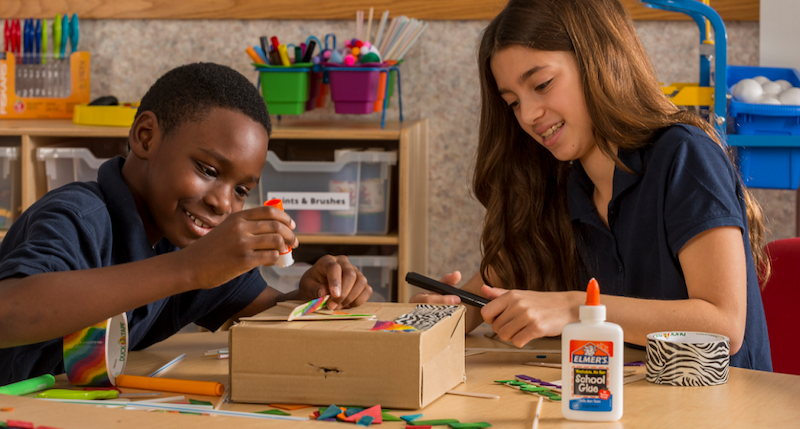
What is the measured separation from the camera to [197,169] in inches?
38.1

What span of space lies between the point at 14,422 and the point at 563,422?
1.50 feet

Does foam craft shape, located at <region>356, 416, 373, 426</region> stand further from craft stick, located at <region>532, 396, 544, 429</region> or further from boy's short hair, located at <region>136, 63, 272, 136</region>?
boy's short hair, located at <region>136, 63, 272, 136</region>

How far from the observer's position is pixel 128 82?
2.20 m

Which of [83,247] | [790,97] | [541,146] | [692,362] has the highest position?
[790,97]

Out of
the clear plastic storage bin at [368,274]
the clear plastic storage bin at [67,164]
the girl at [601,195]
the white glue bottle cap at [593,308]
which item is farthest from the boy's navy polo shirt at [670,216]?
the clear plastic storage bin at [67,164]

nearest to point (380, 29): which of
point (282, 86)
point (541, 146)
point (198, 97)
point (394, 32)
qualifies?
point (394, 32)

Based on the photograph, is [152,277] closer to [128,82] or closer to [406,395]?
[406,395]

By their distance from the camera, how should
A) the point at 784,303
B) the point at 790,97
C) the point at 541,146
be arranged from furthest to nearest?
the point at 790,97
the point at 541,146
the point at 784,303

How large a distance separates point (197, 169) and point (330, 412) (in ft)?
1.43

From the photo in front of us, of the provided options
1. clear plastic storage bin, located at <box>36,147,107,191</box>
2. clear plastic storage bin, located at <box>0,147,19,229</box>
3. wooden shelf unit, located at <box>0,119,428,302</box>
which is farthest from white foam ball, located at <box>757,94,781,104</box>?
clear plastic storage bin, located at <box>0,147,19,229</box>

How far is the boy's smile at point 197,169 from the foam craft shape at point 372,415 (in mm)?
430

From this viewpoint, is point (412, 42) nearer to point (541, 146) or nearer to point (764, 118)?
point (541, 146)

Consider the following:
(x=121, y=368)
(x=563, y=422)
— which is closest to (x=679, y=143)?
(x=563, y=422)

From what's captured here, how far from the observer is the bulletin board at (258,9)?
2.10m
